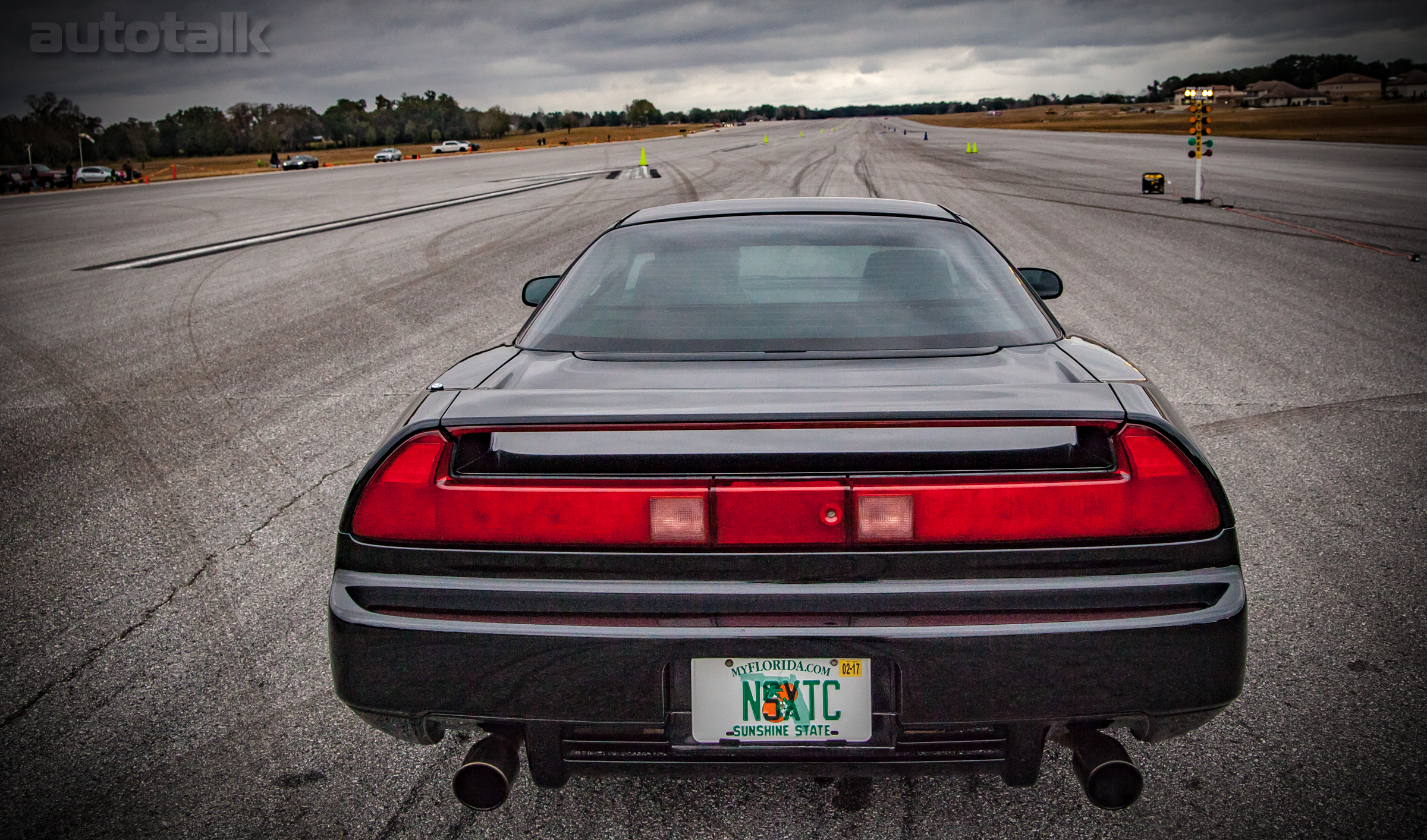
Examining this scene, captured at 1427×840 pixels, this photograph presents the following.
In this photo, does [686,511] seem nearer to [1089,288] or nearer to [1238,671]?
[1238,671]

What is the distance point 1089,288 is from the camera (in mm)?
9289

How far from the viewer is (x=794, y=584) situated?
174cm

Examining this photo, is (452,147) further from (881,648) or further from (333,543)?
(881,648)

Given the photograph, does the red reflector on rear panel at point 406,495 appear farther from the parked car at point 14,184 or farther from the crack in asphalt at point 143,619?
the parked car at point 14,184

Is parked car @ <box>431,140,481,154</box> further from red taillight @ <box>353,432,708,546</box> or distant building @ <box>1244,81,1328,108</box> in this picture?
distant building @ <box>1244,81,1328,108</box>

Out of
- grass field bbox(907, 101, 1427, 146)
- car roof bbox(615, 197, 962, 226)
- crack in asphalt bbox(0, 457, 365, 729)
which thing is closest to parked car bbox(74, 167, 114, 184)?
crack in asphalt bbox(0, 457, 365, 729)

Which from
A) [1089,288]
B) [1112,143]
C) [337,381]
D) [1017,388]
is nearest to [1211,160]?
[1112,143]

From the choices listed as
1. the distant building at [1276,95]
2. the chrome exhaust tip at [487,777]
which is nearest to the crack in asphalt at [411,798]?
the chrome exhaust tip at [487,777]

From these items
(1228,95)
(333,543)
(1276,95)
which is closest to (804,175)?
(333,543)

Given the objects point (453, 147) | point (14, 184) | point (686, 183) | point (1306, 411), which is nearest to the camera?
point (1306, 411)

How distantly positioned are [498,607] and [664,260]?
4.27 ft

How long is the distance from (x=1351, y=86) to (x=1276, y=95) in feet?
36.1

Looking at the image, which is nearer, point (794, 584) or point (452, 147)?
point (794, 584)

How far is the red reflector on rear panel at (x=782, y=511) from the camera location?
68.0 inches
